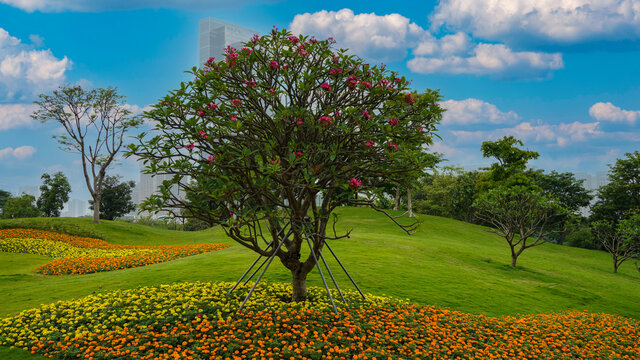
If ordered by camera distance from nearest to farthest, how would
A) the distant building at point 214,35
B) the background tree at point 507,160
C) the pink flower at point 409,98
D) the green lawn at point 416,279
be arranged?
1. the pink flower at point 409,98
2. the green lawn at point 416,279
3. the background tree at point 507,160
4. the distant building at point 214,35

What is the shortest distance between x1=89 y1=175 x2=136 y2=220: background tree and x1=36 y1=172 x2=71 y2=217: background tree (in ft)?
11.1

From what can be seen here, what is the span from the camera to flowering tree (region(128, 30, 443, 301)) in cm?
733

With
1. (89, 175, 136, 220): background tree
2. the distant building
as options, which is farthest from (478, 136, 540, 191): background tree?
the distant building

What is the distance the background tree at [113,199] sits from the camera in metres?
49.0

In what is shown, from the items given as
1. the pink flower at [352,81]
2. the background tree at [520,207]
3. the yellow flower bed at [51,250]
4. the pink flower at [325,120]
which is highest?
the pink flower at [352,81]

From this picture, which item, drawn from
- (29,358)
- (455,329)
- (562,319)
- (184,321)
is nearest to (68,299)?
(29,358)

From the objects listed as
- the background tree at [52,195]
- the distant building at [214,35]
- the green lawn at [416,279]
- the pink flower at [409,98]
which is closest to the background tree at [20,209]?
the background tree at [52,195]

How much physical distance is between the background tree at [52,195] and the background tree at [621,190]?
6245 cm

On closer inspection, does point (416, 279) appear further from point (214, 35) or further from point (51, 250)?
point (214, 35)

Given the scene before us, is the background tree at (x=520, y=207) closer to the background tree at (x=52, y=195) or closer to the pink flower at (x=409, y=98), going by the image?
the pink flower at (x=409, y=98)

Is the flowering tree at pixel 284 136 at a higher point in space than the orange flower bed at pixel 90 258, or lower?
higher

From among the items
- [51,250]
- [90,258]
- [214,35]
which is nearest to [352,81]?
[90,258]

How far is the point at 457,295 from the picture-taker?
12.4 meters

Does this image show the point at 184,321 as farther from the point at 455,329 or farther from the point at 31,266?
the point at 31,266
